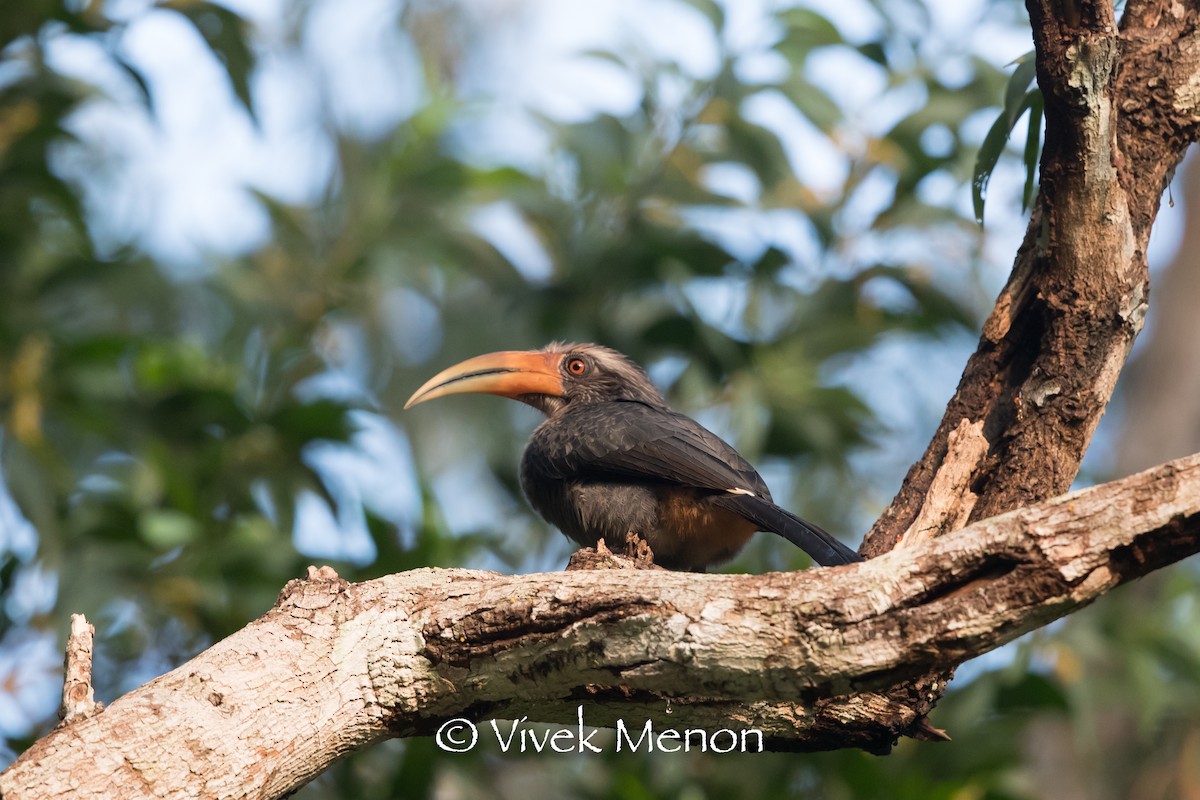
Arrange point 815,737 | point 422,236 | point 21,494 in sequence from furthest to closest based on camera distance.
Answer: point 422,236 < point 21,494 < point 815,737

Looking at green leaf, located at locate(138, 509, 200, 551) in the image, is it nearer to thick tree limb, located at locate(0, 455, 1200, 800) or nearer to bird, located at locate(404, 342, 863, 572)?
bird, located at locate(404, 342, 863, 572)

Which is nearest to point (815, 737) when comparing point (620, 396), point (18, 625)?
point (620, 396)

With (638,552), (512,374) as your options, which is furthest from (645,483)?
(512,374)

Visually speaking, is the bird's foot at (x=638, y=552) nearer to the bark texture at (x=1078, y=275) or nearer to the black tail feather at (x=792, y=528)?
the black tail feather at (x=792, y=528)

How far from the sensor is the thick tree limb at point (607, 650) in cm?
254

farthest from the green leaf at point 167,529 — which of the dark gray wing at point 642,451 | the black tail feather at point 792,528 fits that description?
the black tail feather at point 792,528

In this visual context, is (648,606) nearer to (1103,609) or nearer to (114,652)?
(114,652)

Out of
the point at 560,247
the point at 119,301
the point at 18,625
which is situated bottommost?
the point at 18,625

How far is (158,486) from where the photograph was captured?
5.77 metres

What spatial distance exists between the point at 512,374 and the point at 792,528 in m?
2.19

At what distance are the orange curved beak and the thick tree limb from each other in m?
2.56

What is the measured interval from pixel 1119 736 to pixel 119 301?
27.6ft

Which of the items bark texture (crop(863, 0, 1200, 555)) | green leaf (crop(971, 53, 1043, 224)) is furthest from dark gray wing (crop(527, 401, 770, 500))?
green leaf (crop(971, 53, 1043, 224))

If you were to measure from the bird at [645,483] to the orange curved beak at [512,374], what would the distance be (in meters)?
0.08
